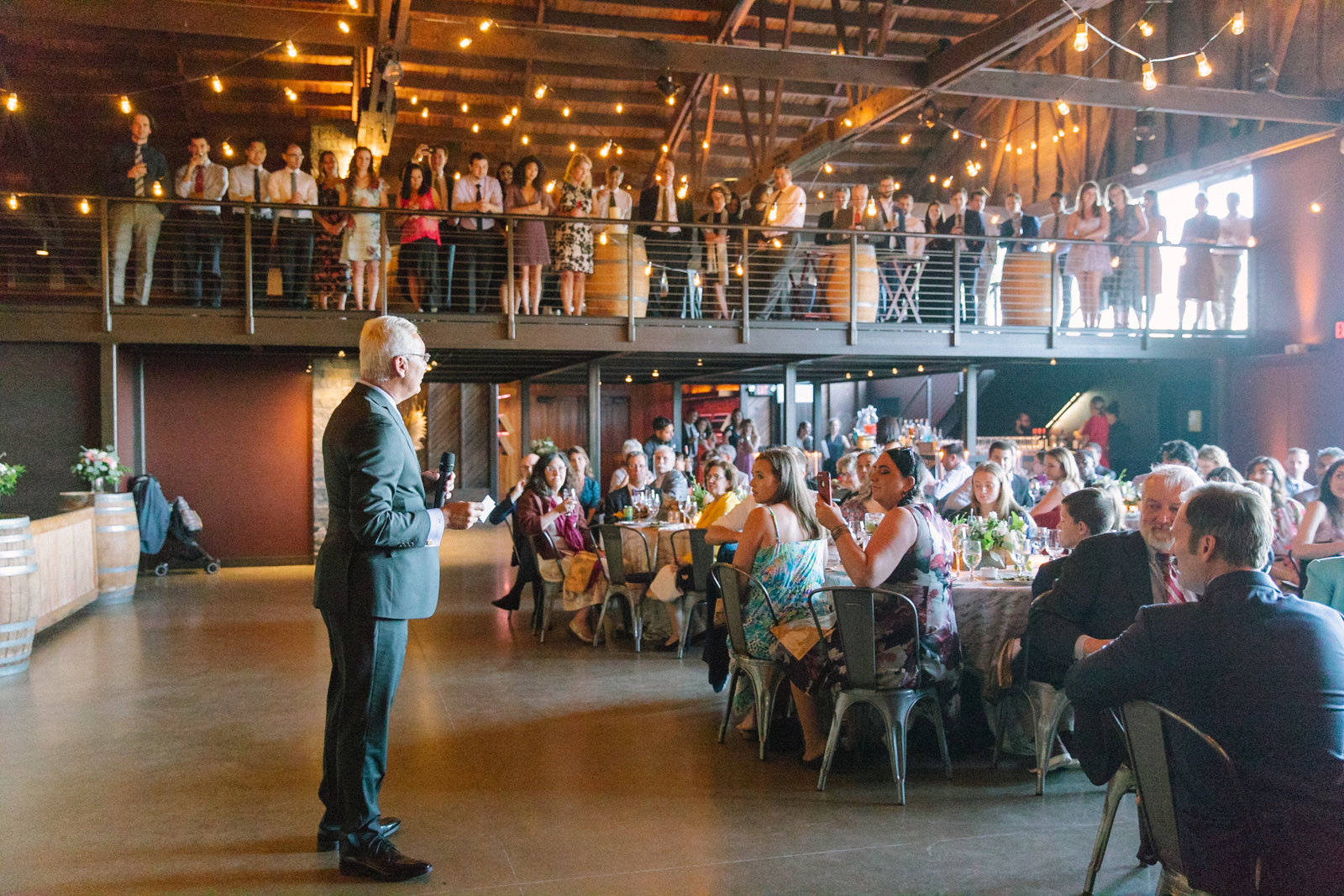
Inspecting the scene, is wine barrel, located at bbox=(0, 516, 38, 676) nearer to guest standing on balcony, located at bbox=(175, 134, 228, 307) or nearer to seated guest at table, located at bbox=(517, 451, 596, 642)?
seated guest at table, located at bbox=(517, 451, 596, 642)

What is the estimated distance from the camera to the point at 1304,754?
206cm

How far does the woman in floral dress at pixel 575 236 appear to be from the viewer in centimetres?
942

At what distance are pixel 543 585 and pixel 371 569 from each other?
4198 mm

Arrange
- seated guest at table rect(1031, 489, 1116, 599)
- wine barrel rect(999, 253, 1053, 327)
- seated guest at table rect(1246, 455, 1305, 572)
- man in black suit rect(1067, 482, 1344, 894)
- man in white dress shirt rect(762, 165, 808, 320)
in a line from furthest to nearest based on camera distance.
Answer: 1. wine barrel rect(999, 253, 1053, 327)
2. man in white dress shirt rect(762, 165, 808, 320)
3. seated guest at table rect(1246, 455, 1305, 572)
4. seated guest at table rect(1031, 489, 1116, 599)
5. man in black suit rect(1067, 482, 1344, 894)

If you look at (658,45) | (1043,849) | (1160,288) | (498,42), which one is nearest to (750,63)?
(658,45)

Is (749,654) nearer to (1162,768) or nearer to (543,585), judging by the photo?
(1162,768)

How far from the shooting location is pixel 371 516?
2.99 metres

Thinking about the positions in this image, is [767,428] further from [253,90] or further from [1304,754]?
[1304,754]

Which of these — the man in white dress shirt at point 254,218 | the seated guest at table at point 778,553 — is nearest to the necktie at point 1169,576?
the seated guest at table at point 778,553

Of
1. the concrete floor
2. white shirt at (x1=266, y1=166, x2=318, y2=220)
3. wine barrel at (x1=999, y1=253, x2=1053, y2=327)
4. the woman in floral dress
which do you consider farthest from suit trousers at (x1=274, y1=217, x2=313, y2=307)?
wine barrel at (x1=999, y1=253, x2=1053, y2=327)

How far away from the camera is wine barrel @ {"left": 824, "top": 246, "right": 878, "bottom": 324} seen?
10.6 metres

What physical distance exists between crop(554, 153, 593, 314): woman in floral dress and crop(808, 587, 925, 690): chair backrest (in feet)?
20.0

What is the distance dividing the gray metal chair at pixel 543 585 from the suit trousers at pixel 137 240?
4.44 meters

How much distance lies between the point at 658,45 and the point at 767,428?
441 inches
